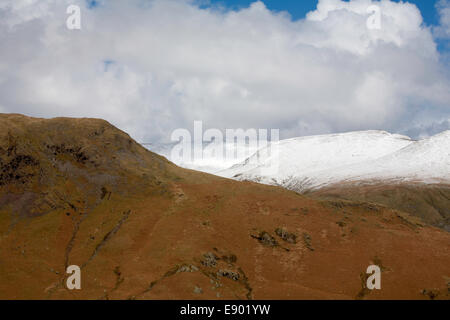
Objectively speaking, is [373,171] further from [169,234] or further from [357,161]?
[169,234]

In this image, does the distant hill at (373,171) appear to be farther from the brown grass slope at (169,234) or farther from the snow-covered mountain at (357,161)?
the brown grass slope at (169,234)

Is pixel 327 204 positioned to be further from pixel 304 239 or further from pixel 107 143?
pixel 107 143

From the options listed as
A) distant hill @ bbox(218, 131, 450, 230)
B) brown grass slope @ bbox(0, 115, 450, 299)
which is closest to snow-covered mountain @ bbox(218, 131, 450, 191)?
distant hill @ bbox(218, 131, 450, 230)

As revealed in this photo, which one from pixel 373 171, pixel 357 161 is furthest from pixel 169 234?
pixel 357 161

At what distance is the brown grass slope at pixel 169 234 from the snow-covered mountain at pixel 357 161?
88094 millimetres

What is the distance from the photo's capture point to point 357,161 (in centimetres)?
15912

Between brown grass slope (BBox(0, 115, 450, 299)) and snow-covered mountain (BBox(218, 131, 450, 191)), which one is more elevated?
snow-covered mountain (BBox(218, 131, 450, 191))

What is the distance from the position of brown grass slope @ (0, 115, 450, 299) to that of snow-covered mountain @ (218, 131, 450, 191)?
88094 millimetres

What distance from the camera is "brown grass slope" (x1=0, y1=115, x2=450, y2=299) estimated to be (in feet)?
88.9

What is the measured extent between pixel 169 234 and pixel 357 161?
462 feet

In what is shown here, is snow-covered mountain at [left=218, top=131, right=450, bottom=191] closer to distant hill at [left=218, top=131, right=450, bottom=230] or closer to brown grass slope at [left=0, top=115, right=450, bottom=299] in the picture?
distant hill at [left=218, top=131, right=450, bottom=230]

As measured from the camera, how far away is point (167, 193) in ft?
125
